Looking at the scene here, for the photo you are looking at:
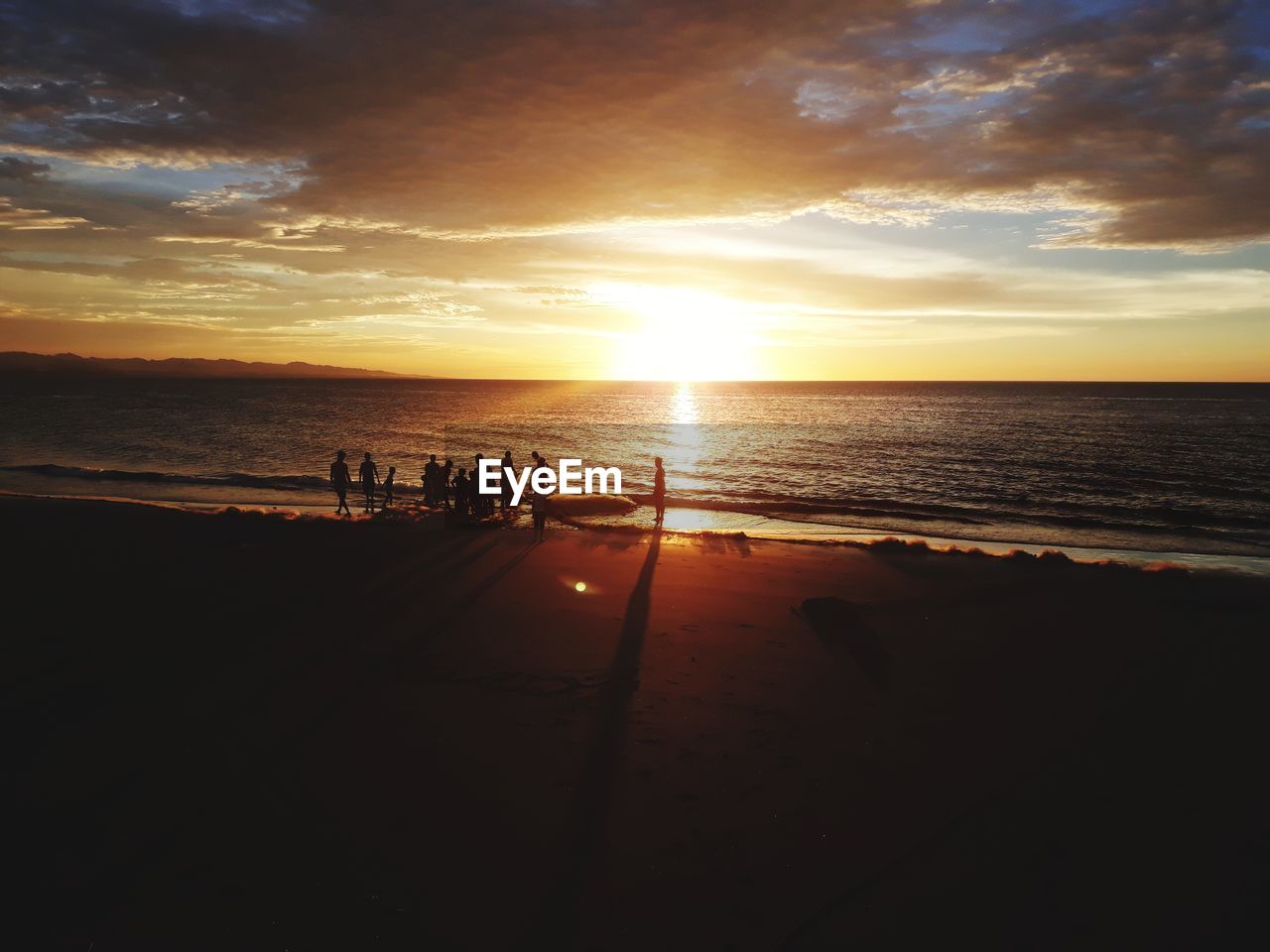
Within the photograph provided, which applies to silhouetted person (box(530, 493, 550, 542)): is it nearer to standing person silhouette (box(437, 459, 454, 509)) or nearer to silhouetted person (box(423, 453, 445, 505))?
standing person silhouette (box(437, 459, 454, 509))

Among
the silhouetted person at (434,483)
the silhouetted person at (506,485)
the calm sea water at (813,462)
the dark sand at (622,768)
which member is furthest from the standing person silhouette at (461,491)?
the calm sea water at (813,462)

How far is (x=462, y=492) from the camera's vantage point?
20688mm

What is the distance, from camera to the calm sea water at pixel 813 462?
92.0 feet

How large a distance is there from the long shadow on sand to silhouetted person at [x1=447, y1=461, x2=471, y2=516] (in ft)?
36.3

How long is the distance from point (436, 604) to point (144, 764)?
5.58 meters

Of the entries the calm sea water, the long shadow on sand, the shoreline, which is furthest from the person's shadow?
the calm sea water

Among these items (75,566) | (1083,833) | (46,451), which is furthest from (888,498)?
(46,451)

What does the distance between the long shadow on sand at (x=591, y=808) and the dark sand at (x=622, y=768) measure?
3 cm

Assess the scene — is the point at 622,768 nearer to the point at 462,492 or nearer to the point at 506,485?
the point at 506,485

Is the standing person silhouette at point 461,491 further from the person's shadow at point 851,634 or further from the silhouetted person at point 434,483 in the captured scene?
the person's shadow at point 851,634

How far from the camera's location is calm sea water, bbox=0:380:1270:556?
1104 inches

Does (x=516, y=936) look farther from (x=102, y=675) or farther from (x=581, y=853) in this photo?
(x=102, y=675)

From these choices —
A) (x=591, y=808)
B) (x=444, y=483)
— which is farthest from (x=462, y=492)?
(x=591, y=808)

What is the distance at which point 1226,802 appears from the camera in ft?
22.7
